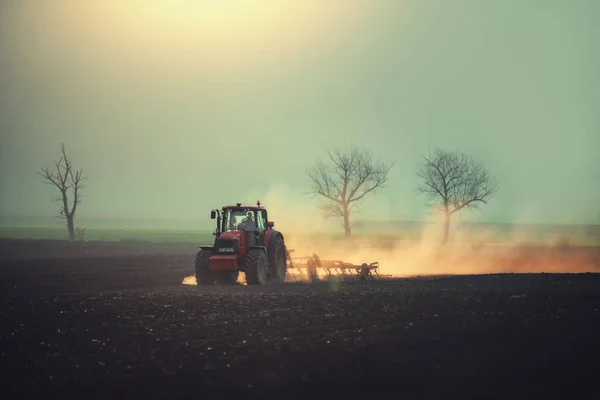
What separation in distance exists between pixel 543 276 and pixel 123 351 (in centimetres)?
2088

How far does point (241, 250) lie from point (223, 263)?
1.12 m

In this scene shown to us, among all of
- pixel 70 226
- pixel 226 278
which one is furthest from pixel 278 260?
pixel 70 226

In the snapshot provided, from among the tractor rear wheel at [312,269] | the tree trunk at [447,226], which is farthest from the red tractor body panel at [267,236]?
the tree trunk at [447,226]

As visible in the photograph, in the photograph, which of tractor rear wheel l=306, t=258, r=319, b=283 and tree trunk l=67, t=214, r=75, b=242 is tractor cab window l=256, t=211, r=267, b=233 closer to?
tractor rear wheel l=306, t=258, r=319, b=283

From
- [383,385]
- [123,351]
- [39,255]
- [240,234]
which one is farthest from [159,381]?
[39,255]

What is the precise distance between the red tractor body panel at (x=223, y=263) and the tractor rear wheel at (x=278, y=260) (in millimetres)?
2737

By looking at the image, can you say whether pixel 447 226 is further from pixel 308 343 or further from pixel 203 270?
pixel 308 343

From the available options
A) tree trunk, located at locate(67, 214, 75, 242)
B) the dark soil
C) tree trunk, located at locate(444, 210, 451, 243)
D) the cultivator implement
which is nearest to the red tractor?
the cultivator implement

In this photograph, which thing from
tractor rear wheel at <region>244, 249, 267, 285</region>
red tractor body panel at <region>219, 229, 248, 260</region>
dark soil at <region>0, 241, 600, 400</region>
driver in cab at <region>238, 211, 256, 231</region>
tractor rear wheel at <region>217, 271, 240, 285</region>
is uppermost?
driver in cab at <region>238, 211, 256, 231</region>

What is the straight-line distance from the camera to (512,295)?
71.6 ft

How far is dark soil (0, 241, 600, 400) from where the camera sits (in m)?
11.4

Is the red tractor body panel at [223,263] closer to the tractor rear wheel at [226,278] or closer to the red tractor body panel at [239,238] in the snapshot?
the red tractor body panel at [239,238]

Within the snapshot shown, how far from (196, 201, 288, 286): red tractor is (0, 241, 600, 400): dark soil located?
10.3 feet

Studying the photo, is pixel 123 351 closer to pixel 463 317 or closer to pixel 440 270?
pixel 463 317
